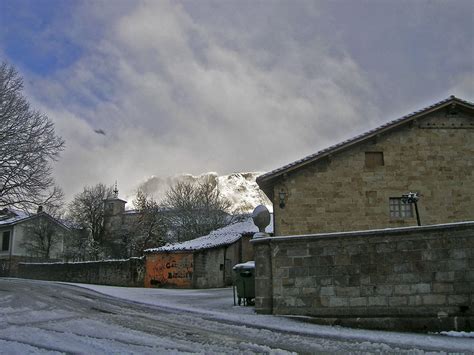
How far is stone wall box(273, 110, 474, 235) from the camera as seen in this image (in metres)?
18.3

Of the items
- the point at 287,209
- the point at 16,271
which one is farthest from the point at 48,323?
the point at 16,271

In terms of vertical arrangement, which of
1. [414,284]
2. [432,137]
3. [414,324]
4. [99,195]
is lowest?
[414,324]

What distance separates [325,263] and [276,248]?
125 cm

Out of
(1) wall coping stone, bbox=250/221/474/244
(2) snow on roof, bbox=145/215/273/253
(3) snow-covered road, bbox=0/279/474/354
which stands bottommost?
(3) snow-covered road, bbox=0/279/474/354

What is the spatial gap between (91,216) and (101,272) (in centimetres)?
2399

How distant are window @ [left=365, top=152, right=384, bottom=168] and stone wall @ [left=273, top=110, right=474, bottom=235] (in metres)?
0.12

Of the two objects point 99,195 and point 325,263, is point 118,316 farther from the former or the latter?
point 99,195

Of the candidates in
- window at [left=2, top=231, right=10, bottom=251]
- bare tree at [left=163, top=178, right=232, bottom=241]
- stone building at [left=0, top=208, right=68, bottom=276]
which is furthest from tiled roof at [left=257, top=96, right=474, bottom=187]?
window at [left=2, top=231, right=10, bottom=251]

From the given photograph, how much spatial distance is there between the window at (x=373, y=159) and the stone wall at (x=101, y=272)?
15.9 m

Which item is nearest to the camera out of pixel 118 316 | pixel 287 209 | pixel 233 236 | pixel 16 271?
pixel 118 316

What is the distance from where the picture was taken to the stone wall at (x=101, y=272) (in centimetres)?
2848

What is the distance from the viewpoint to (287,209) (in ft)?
60.3

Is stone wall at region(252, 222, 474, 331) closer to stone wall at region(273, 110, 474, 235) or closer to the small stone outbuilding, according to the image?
stone wall at region(273, 110, 474, 235)

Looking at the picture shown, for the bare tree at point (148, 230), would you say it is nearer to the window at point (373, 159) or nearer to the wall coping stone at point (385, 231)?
the window at point (373, 159)
